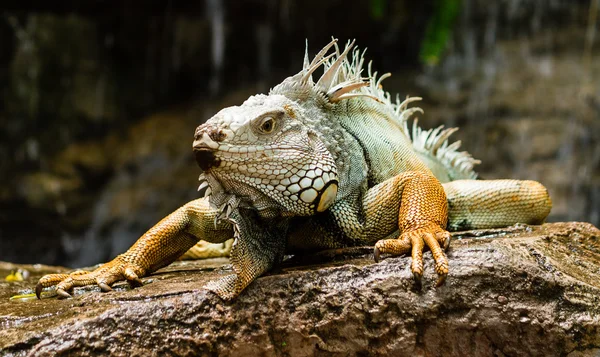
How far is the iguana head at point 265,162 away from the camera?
332 centimetres

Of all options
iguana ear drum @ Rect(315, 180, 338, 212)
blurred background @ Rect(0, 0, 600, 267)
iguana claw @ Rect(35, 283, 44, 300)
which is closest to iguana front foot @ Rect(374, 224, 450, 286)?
iguana ear drum @ Rect(315, 180, 338, 212)

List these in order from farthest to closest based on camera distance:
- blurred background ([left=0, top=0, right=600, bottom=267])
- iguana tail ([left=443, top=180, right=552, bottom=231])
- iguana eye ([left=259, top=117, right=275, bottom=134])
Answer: blurred background ([left=0, top=0, right=600, bottom=267]) < iguana tail ([left=443, top=180, right=552, bottom=231]) < iguana eye ([left=259, top=117, right=275, bottom=134])

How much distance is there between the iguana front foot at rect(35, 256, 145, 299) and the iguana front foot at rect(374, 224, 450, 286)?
1.61 metres

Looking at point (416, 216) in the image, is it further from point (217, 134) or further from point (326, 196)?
point (217, 134)

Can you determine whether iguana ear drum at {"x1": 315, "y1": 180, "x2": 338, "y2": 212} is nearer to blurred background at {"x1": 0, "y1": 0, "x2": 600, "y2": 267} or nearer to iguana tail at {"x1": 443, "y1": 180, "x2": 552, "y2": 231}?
iguana tail at {"x1": 443, "y1": 180, "x2": 552, "y2": 231}

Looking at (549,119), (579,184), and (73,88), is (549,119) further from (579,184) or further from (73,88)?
(73,88)

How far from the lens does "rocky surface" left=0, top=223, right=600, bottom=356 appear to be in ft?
10.1

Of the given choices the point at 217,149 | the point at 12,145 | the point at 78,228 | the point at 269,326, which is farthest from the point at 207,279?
Result: the point at 12,145

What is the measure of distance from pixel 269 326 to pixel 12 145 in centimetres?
1083

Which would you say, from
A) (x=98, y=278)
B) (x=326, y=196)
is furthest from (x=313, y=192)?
(x=98, y=278)

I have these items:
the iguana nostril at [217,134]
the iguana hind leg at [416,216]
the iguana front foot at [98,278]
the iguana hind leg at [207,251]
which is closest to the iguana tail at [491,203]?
the iguana hind leg at [416,216]

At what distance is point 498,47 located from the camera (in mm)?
13047

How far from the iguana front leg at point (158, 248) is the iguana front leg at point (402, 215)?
34.4 inches

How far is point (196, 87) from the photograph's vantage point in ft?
45.1
